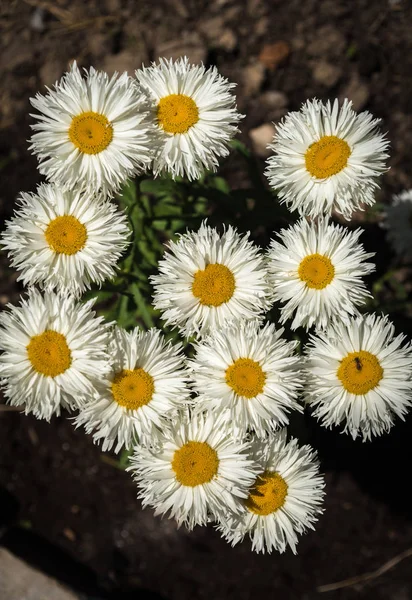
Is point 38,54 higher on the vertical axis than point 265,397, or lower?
higher

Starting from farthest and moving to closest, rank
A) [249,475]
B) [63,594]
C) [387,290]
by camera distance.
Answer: [387,290] → [63,594] → [249,475]

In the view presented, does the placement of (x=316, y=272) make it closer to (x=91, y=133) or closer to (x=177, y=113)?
(x=177, y=113)

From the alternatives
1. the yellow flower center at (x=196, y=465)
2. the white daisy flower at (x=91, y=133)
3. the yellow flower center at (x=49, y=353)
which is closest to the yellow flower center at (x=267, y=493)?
the yellow flower center at (x=196, y=465)

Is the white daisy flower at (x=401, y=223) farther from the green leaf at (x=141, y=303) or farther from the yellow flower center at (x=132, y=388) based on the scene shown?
the yellow flower center at (x=132, y=388)

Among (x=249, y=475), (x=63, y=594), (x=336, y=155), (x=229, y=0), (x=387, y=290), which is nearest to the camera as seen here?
(x=249, y=475)

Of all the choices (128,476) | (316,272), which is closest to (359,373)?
(316,272)

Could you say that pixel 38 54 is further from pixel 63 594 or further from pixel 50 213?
pixel 63 594

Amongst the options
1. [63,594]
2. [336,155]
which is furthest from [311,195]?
[63,594]

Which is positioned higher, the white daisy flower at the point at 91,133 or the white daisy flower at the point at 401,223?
the white daisy flower at the point at 401,223
